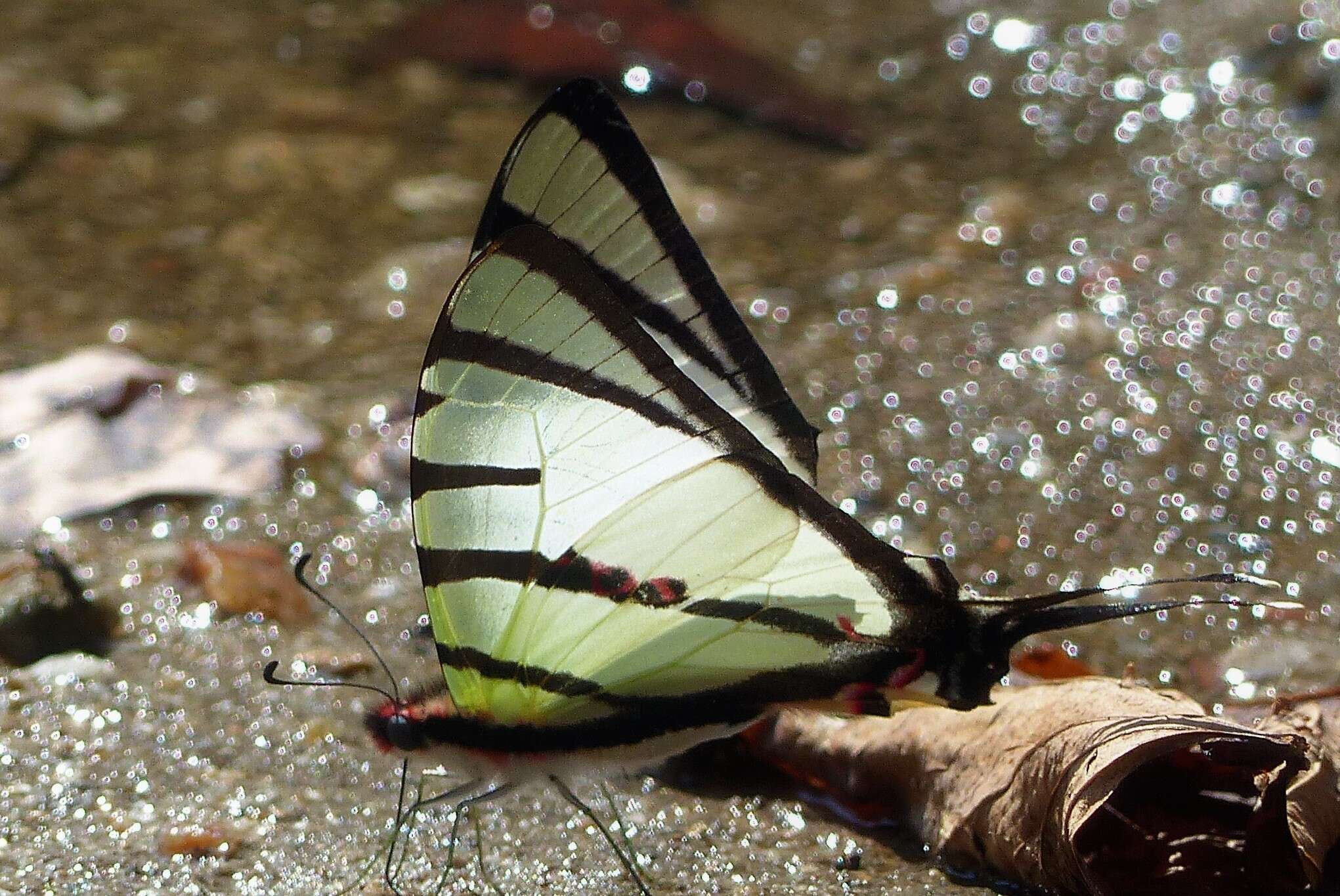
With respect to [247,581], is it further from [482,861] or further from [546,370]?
[546,370]

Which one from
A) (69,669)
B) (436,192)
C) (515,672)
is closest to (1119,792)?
(515,672)

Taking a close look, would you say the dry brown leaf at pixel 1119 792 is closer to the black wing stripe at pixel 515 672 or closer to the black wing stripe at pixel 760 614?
the black wing stripe at pixel 760 614

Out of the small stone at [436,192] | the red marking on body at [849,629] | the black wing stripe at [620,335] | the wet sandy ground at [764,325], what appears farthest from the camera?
the small stone at [436,192]

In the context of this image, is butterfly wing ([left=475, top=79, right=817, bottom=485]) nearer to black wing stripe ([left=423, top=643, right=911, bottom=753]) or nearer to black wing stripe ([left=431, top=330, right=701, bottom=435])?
black wing stripe ([left=431, top=330, right=701, bottom=435])

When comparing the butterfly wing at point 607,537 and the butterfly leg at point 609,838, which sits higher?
the butterfly wing at point 607,537

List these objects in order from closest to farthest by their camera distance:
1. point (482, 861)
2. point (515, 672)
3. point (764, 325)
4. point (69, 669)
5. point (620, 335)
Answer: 1. point (620, 335)
2. point (515, 672)
3. point (482, 861)
4. point (69, 669)
5. point (764, 325)

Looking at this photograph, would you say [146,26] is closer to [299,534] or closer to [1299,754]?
[299,534]

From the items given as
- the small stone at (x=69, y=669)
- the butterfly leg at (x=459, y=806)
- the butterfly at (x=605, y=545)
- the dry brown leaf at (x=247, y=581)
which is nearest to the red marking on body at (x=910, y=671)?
the butterfly at (x=605, y=545)
